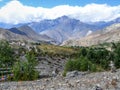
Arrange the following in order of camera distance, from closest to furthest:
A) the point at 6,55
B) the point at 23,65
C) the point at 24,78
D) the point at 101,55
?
the point at 24,78 < the point at 23,65 < the point at 6,55 < the point at 101,55

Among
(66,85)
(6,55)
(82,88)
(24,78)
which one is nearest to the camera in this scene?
(82,88)

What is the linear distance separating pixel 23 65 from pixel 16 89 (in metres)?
28.1

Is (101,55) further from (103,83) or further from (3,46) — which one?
(103,83)

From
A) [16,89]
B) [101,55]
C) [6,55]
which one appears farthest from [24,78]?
[101,55]

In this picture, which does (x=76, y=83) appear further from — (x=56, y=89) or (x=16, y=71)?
(x=16, y=71)

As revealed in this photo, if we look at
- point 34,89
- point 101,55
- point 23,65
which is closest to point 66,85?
point 34,89

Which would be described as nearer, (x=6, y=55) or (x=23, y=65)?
(x=23, y=65)

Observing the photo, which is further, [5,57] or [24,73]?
[5,57]

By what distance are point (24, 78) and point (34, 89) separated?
2472 centimetres

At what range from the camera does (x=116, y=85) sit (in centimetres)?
2695

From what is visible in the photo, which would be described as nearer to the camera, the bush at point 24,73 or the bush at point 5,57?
the bush at point 24,73

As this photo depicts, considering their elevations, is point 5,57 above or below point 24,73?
above

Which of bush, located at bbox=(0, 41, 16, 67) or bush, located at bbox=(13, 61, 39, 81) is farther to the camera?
bush, located at bbox=(0, 41, 16, 67)

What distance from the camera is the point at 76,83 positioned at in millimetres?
29188
